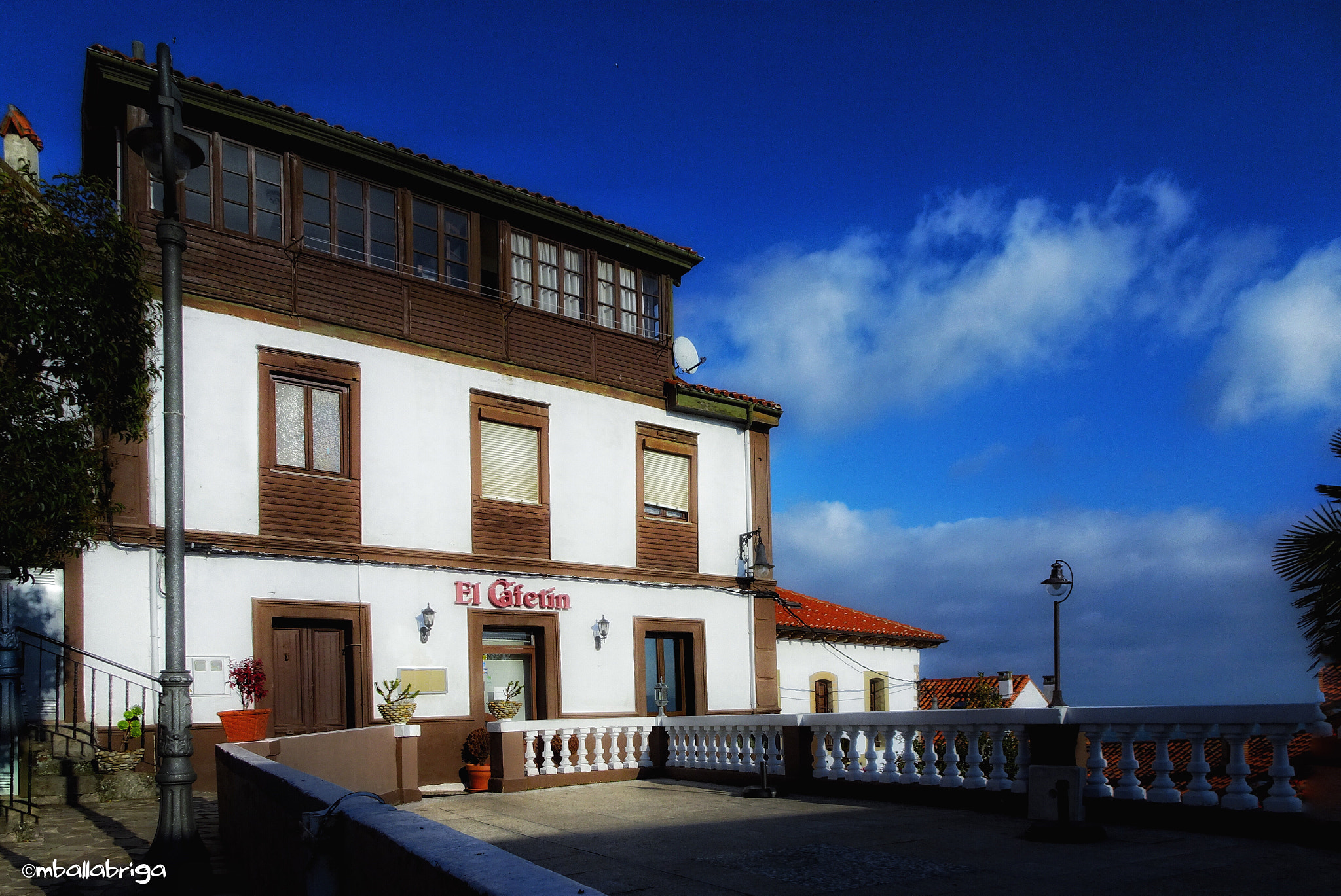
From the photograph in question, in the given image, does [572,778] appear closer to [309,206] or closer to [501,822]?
[501,822]

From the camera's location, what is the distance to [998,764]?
392 inches

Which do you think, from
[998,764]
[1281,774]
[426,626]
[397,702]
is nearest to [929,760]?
[998,764]

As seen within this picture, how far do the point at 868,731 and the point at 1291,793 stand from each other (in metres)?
4.95

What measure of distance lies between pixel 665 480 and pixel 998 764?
448 inches

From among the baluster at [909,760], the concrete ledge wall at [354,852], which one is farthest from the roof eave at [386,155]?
the baluster at [909,760]

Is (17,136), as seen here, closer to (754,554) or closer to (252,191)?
(252,191)

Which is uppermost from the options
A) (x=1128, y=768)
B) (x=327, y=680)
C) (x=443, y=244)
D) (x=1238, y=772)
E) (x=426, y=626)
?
(x=443, y=244)

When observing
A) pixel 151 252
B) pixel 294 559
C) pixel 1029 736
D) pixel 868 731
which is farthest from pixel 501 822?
pixel 151 252

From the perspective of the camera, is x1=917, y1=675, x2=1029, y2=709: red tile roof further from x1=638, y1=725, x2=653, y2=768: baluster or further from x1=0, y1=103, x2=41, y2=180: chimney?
x1=0, y1=103, x2=41, y2=180: chimney

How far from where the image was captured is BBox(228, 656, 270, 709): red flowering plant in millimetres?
13836

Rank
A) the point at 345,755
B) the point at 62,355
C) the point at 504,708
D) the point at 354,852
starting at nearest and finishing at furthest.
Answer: the point at 354,852
the point at 62,355
the point at 345,755
the point at 504,708

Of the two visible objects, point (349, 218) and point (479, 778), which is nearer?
point (479, 778)

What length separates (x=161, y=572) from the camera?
13828 mm

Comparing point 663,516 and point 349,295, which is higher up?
point 349,295
